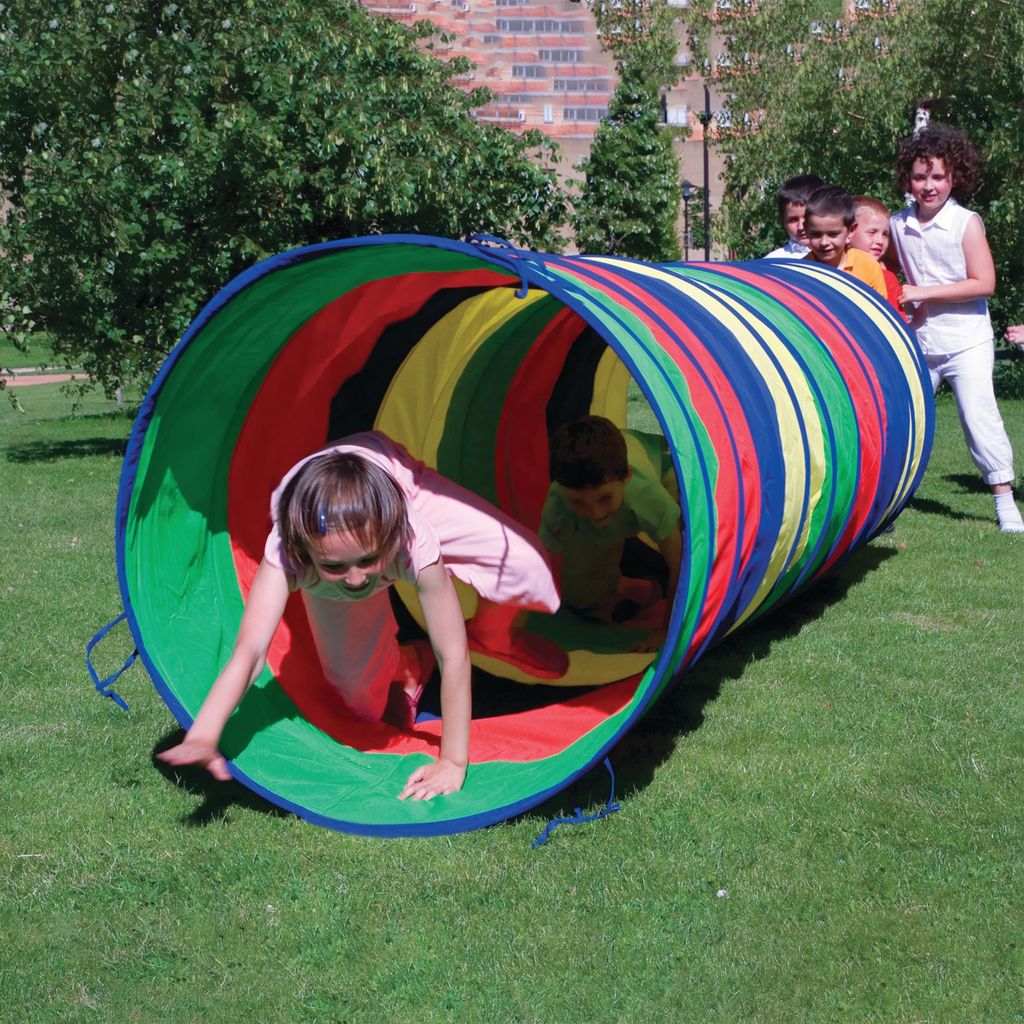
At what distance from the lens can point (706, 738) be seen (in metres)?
4.34

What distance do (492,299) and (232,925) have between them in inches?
132

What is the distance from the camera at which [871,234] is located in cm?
755

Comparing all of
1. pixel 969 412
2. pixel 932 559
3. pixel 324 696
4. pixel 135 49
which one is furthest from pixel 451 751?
pixel 135 49

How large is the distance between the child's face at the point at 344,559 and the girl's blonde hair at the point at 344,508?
15 millimetres

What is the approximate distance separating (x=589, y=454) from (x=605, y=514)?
1.36 feet

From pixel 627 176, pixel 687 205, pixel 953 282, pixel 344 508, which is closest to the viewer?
pixel 344 508

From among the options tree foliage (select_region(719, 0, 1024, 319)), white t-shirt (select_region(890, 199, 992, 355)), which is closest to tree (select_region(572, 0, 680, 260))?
tree foliage (select_region(719, 0, 1024, 319))

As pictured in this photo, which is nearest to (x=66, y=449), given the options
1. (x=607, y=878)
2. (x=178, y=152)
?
(x=178, y=152)

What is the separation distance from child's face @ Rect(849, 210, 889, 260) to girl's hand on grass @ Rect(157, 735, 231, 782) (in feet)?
17.7

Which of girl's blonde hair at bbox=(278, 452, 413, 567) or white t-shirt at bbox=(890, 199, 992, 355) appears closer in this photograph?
girl's blonde hair at bbox=(278, 452, 413, 567)

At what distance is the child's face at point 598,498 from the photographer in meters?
5.09

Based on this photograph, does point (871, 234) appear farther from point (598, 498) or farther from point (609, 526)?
point (598, 498)

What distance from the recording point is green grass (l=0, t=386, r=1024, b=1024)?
2.85 metres

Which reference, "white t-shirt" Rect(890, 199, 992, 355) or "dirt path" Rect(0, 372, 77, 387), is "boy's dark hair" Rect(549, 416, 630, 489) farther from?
"dirt path" Rect(0, 372, 77, 387)
